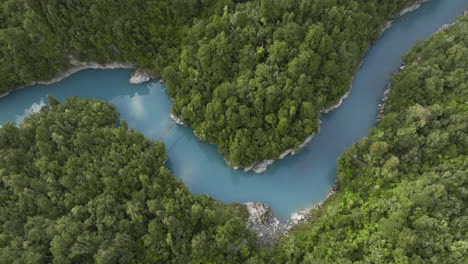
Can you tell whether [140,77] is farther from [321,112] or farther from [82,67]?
[321,112]

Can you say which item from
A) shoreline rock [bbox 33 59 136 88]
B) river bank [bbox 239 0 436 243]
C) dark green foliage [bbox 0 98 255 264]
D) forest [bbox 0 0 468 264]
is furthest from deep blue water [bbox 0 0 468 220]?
dark green foliage [bbox 0 98 255 264]

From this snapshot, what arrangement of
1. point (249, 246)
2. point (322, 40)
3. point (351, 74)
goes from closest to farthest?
point (249, 246) → point (322, 40) → point (351, 74)

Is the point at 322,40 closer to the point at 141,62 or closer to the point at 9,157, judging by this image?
the point at 141,62

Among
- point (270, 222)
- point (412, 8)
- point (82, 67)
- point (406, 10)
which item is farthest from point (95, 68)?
point (412, 8)

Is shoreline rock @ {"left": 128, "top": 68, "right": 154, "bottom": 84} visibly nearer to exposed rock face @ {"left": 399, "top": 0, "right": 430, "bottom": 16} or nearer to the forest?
the forest

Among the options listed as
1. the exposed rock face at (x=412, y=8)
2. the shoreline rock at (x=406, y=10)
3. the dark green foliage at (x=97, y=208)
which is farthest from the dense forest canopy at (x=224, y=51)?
the dark green foliage at (x=97, y=208)

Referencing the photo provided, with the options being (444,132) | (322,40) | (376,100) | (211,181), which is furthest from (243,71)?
(444,132)
